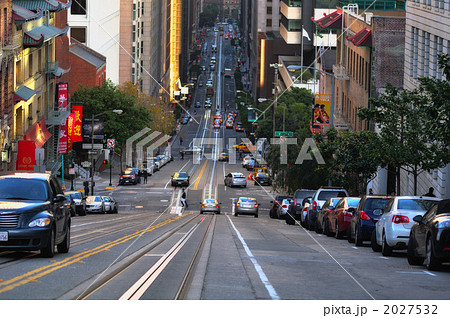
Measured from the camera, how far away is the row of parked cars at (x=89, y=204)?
48.4m

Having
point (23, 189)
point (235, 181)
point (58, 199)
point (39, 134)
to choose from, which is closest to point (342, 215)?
point (58, 199)

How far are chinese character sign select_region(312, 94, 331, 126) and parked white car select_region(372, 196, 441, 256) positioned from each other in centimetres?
3432

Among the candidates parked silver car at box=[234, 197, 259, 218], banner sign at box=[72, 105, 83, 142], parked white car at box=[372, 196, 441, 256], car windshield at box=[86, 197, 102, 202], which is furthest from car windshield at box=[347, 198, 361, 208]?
banner sign at box=[72, 105, 83, 142]

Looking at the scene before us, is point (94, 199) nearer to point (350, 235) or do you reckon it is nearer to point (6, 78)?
point (6, 78)

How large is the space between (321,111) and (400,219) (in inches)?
1412

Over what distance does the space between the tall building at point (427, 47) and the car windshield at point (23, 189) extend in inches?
818

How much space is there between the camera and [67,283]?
564 inches

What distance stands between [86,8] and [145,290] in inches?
3837

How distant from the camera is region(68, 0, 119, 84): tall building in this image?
108 meters

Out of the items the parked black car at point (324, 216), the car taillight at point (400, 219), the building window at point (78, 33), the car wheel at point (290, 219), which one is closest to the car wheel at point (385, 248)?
the car taillight at point (400, 219)

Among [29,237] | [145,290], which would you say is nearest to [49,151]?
[29,237]

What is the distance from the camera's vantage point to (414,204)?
74.0 ft

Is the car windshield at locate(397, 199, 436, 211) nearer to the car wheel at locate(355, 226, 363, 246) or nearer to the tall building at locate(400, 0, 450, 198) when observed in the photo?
the car wheel at locate(355, 226, 363, 246)

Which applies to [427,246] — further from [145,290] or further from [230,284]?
[145,290]
